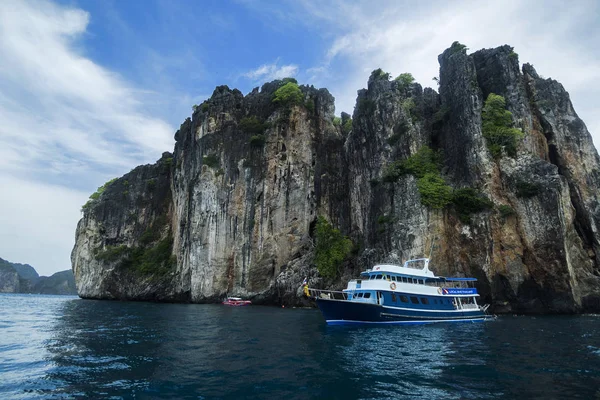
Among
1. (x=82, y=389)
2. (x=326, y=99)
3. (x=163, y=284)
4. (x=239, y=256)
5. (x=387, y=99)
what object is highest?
(x=326, y=99)

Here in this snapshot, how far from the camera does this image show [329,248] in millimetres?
55562

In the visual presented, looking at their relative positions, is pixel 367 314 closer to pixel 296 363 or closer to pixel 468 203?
pixel 296 363

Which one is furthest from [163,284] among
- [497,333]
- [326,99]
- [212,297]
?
[497,333]

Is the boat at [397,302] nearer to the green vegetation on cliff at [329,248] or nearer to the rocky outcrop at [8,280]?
the green vegetation on cliff at [329,248]

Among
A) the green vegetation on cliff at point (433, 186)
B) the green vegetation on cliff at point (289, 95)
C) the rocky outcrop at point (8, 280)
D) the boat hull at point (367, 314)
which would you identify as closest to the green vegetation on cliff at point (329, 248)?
the green vegetation on cliff at point (433, 186)

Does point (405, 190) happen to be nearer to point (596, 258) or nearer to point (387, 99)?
point (387, 99)

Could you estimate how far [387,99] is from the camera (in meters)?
53.5

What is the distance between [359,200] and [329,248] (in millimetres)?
8057

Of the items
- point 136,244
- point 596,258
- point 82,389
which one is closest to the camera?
point 82,389

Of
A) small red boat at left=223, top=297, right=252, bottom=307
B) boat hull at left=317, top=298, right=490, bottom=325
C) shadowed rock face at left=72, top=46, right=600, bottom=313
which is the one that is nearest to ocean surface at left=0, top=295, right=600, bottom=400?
boat hull at left=317, top=298, right=490, bottom=325

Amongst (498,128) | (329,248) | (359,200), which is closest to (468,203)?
(498,128)

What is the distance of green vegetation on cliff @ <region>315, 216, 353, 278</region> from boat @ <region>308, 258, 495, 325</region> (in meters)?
17.7

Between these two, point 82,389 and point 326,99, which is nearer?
point 82,389

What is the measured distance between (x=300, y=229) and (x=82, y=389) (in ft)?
160
